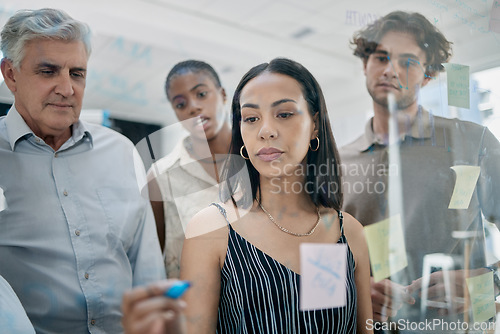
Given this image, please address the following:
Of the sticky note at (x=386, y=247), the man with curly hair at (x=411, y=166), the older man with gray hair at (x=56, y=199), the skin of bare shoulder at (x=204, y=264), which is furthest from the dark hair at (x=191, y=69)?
the sticky note at (x=386, y=247)

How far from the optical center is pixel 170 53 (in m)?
0.75

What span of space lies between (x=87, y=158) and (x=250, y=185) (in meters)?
0.33

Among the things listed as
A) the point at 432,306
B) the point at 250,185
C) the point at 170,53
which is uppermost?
the point at 170,53

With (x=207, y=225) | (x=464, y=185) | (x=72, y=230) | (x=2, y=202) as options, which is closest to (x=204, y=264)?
(x=207, y=225)

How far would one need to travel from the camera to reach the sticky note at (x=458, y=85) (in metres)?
1.02

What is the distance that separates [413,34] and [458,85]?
0.63 ft

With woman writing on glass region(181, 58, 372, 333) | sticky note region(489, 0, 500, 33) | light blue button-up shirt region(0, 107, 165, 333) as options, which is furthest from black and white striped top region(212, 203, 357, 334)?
sticky note region(489, 0, 500, 33)

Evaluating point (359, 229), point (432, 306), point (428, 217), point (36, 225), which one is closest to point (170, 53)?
point (36, 225)

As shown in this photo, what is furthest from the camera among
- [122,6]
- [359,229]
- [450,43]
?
[450,43]

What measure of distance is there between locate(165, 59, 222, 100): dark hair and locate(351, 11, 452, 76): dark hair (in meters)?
0.42

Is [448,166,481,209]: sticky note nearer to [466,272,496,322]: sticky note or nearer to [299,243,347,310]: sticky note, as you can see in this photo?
[466,272,496,322]: sticky note

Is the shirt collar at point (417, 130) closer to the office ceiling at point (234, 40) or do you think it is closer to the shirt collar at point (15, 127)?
the office ceiling at point (234, 40)

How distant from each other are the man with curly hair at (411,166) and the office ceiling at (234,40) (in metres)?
0.05

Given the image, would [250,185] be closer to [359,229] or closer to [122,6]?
[359,229]
